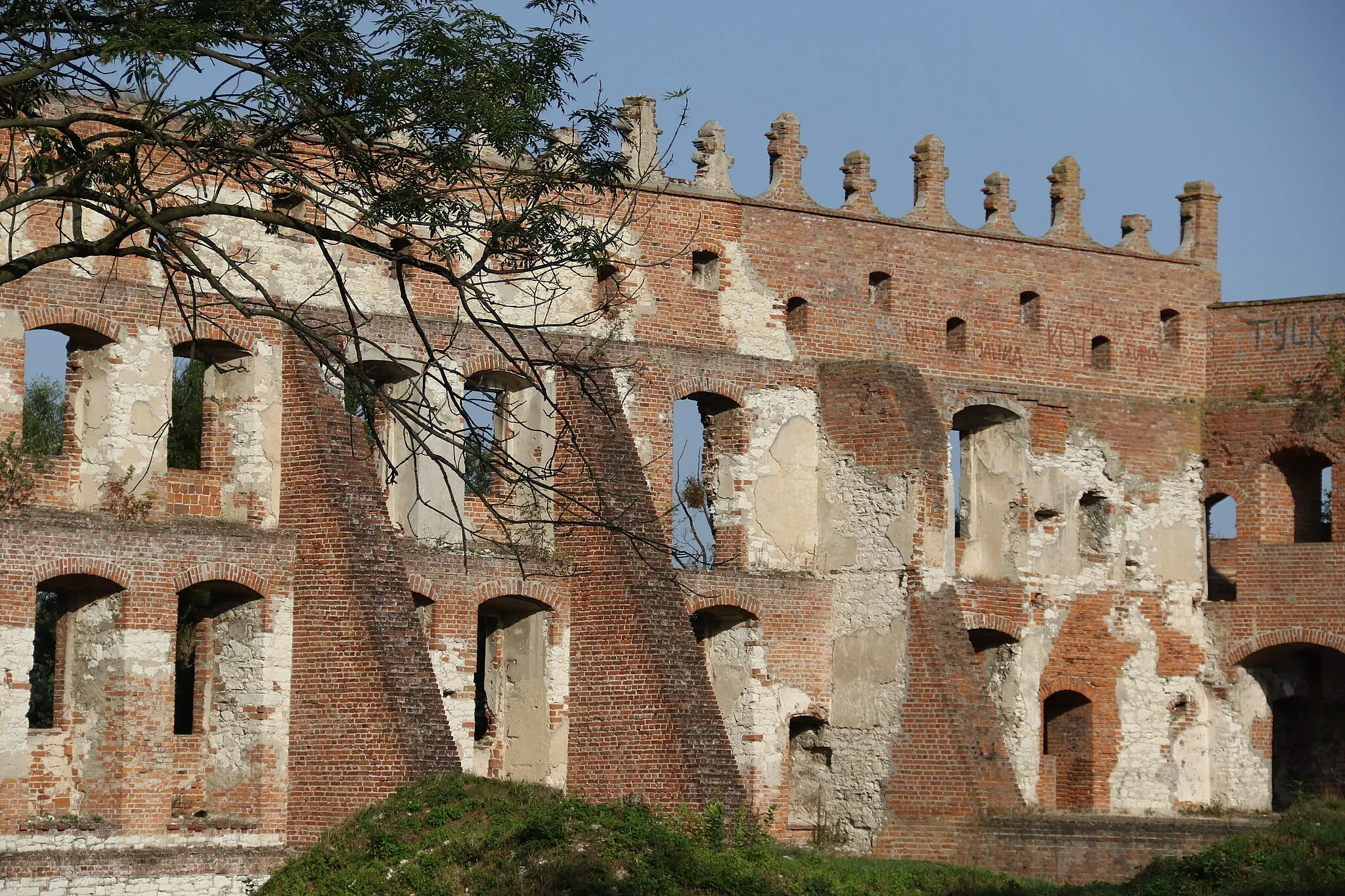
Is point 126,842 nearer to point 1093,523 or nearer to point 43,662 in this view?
point 1093,523

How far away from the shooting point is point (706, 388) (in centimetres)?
2311

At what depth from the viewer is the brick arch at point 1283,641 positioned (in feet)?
80.8

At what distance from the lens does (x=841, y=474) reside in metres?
23.6

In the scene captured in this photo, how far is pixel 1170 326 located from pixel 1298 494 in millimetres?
2646

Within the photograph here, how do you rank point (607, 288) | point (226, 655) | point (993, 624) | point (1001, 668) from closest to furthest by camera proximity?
point (226, 655) → point (607, 288) → point (993, 624) → point (1001, 668)

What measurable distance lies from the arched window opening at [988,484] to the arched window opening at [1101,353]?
5.68ft

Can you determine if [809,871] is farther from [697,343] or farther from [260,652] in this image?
[697,343]

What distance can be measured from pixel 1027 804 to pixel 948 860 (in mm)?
2343

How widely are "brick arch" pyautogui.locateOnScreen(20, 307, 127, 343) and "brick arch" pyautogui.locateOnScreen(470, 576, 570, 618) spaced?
14.0ft

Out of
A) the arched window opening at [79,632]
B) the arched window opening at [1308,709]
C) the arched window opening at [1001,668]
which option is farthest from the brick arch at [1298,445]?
the arched window opening at [79,632]

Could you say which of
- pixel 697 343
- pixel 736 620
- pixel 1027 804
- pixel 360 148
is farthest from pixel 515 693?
pixel 360 148

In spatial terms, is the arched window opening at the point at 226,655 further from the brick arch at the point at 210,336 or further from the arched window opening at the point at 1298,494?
the arched window opening at the point at 1298,494

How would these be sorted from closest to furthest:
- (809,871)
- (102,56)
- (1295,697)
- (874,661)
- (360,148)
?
(102,56) < (360,148) < (809,871) < (874,661) < (1295,697)

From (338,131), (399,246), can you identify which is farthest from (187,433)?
(338,131)
